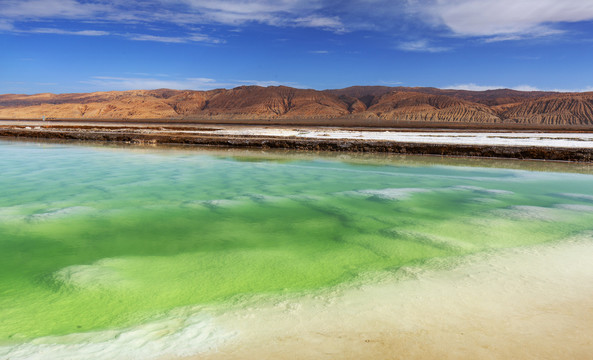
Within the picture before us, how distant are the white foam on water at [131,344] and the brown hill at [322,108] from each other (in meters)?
90.4

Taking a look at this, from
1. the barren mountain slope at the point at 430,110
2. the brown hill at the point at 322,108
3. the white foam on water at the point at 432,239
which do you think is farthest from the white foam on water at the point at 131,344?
the barren mountain slope at the point at 430,110

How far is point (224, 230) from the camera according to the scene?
4.98 metres

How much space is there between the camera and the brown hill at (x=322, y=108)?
9556 centimetres

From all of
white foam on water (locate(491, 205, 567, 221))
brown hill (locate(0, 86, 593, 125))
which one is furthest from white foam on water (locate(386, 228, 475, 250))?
brown hill (locate(0, 86, 593, 125))

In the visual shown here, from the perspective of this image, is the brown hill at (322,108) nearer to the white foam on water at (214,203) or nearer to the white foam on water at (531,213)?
the white foam on water at (531,213)

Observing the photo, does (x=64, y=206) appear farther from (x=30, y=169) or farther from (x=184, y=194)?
(x=30, y=169)

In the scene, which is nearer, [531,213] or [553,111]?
[531,213]

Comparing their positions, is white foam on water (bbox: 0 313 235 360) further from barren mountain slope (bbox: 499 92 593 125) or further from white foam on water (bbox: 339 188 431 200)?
barren mountain slope (bbox: 499 92 593 125)

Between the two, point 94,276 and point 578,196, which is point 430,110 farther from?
point 94,276

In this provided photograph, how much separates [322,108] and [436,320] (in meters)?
122

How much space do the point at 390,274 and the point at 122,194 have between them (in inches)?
198

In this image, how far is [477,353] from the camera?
234 centimetres

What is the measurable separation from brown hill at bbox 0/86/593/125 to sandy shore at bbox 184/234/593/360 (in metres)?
89.4

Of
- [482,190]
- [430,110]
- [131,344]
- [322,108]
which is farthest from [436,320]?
[322,108]
